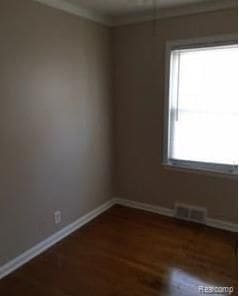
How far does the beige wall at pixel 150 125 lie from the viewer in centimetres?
322

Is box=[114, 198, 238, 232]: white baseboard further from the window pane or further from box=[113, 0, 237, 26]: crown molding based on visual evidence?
box=[113, 0, 237, 26]: crown molding

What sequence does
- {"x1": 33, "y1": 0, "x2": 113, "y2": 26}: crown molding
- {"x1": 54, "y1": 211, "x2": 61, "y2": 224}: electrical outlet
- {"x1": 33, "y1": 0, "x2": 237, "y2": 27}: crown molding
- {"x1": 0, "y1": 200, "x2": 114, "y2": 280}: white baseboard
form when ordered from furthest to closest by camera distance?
{"x1": 54, "y1": 211, "x2": 61, "y2": 224}: electrical outlet, {"x1": 33, "y1": 0, "x2": 237, "y2": 27}: crown molding, {"x1": 33, "y1": 0, "x2": 113, "y2": 26}: crown molding, {"x1": 0, "y1": 200, "x2": 114, "y2": 280}: white baseboard

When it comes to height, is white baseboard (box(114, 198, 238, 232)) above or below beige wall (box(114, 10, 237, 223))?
below

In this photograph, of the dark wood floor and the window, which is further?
the window

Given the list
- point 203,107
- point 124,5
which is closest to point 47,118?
point 124,5

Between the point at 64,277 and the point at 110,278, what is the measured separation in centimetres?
40

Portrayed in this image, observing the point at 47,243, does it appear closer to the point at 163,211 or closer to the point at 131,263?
the point at 131,263

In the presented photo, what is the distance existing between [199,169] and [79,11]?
2.21 m

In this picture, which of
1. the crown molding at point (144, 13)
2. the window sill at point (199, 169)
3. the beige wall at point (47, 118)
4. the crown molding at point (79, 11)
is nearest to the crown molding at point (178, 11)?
the crown molding at point (144, 13)

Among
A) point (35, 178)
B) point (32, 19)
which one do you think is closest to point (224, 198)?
point (35, 178)

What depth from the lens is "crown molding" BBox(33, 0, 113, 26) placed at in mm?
2721

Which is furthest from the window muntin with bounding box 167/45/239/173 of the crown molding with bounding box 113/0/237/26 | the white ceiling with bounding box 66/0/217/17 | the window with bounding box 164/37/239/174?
the white ceiling with bounding box 66/0/217/17

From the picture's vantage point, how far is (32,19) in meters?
2.54

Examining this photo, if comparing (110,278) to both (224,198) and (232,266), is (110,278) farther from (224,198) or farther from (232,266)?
(224,198)
